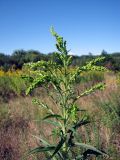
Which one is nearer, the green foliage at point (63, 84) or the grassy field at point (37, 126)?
the green foliage at point (63, 84)

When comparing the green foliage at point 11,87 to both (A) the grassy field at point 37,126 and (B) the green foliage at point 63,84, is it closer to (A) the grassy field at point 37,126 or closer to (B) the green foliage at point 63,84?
(A) the grassy field at point 37,126

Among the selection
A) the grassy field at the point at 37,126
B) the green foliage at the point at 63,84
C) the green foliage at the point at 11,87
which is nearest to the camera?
the green foliage at the point at 63,84

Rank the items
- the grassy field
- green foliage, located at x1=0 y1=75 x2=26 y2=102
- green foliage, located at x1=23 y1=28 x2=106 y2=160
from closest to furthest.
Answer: green foliage, located at x1=23 y1=28 x2=106 y2=160 < the grassy field < green foliage, located at x1=0 y1=75 x2=26 y2=102

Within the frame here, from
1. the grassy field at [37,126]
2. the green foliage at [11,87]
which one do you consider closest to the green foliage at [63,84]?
the grassy field at [37,126]

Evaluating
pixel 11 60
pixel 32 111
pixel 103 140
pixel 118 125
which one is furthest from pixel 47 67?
pixel 11 60

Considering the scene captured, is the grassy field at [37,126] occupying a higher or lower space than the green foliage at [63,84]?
lower

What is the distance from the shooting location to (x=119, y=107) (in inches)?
297

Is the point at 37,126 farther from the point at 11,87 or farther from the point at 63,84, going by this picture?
the point at 11,87

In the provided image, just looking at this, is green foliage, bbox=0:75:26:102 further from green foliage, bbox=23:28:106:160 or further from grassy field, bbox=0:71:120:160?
green foliage, bbox=23:28:106:160

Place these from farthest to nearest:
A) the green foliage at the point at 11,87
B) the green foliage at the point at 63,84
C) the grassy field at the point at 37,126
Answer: the green foliage at the point at 11,87 < the grassy field at the point at 37,126 < the green foliage at the point at 63,84

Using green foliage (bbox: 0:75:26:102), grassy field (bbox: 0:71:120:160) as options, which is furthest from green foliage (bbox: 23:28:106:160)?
green foliage (bbox: 0:75:26:102)

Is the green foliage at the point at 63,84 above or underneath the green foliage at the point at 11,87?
above

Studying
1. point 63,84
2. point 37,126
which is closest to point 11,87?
point 37,126

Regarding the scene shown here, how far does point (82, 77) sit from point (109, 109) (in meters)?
8.76
